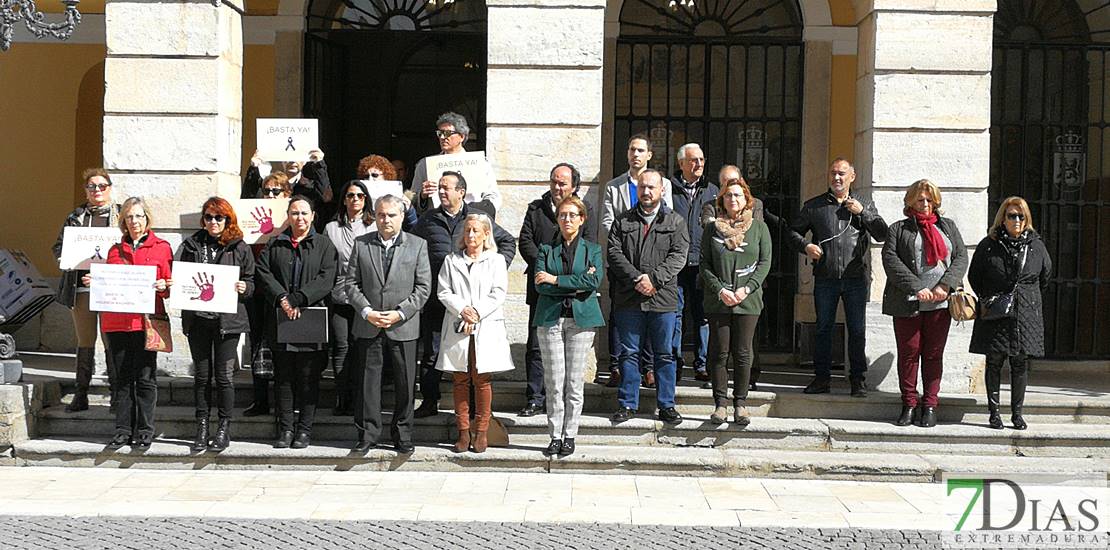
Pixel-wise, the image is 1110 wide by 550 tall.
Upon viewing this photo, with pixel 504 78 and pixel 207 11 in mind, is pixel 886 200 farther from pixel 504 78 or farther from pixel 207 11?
pixel 207 11

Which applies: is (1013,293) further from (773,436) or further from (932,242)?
(773,436)

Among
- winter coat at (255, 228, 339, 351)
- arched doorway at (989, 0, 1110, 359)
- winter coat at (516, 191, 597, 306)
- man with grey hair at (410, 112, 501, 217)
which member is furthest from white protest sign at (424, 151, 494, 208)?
arched doorway at (989, 0, 1110, 359)

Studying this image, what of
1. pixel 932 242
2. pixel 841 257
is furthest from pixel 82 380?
pixel 932 242

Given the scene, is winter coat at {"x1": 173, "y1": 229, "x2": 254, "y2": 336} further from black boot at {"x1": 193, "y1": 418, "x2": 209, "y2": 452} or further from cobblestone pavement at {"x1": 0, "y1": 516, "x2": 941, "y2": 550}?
cobblestone pavement at {"x1": 0, "y1": 516, "x2": 941, "y2": 550}

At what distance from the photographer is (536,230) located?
1004 cm

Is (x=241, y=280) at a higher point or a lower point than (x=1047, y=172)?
lower

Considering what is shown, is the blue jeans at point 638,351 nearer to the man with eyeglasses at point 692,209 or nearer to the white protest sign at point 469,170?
the man with eyeglasses at point 692,209

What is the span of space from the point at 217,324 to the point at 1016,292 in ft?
19.6

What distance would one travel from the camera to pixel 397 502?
27.5ft

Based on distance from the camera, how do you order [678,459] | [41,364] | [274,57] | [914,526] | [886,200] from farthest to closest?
[274,57] < [41,364] < [886,200] < [678,459] < [914,526]

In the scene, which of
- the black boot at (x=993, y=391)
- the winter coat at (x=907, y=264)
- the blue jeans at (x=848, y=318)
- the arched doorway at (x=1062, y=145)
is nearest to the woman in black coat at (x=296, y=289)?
the blue jeans at (x=848, y=318)

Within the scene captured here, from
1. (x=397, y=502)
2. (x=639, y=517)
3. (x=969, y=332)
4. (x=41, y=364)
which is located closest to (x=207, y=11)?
(x=41, y=364)

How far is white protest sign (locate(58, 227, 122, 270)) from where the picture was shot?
981cm

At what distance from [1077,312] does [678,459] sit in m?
6.48
